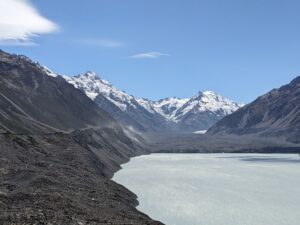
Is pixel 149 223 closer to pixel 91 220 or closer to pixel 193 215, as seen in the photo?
pixel 91 220

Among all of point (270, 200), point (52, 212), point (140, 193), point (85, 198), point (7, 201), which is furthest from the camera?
point (140, 193)

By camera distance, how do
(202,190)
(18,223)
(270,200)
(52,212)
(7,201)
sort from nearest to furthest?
(18,223), (52,212), (7,201), (270,200), (202,190)

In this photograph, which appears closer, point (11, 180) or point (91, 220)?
point (91, 220)

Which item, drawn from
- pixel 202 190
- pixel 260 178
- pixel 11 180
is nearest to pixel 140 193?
pixel 202 190

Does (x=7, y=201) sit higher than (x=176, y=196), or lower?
lower

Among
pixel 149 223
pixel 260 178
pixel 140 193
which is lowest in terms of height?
pixel 149 223

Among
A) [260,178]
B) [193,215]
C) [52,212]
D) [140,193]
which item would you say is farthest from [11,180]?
[260,178]

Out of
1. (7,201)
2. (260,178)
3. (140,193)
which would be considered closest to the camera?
(7,201)

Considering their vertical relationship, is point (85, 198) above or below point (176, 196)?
below

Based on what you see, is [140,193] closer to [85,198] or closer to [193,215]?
[193,215]
